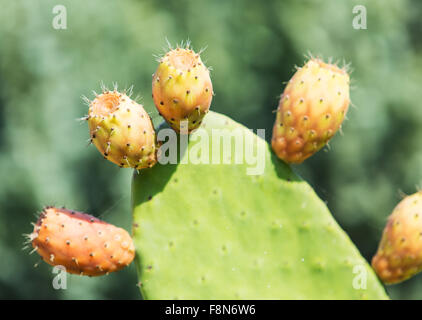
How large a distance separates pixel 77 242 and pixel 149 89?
7.88ft

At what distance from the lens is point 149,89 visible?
3652mm

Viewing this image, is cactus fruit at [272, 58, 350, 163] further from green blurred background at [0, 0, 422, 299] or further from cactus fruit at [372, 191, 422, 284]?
green blurred background at [0, 0, 422, 299]

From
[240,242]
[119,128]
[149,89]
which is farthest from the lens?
[149,89]

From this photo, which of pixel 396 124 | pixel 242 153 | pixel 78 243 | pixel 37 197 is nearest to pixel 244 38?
pixel 396 124

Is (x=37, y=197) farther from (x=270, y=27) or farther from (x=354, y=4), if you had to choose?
(x=354, y=4)

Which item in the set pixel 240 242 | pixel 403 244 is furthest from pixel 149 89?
pixel 403 244

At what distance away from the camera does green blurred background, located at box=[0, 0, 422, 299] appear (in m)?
3.56

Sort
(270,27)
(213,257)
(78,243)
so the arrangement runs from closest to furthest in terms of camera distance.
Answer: (78,243) → (213,257) → (270,27)

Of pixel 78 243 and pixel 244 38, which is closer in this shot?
pixel 78 243

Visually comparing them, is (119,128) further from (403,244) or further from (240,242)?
(403,244)

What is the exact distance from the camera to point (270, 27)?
3807 millimetres

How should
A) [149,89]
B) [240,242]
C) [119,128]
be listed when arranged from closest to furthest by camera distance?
[119,128]
[240,242]
[149,89]
